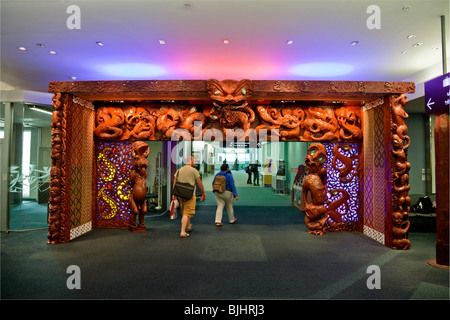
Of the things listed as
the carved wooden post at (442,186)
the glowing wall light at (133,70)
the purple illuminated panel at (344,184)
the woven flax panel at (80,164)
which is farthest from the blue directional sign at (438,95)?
the woven flax panel at (80,164)

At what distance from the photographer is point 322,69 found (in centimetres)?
561

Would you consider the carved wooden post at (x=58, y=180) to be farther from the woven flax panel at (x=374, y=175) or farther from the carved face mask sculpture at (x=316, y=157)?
the woven flax panel at (x=374, y=175)

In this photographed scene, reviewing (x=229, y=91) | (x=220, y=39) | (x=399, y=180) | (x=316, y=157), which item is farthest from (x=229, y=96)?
(x=399, y=180)

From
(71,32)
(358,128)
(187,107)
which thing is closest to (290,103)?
(358,128)

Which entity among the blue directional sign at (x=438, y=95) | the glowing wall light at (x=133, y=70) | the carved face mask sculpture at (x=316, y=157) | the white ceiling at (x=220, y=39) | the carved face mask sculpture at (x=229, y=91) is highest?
the glowing wall light at (x=133, y=70)

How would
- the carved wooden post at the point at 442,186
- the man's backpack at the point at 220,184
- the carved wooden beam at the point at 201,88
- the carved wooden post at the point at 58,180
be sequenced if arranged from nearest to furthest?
the carved wooden post at the point at 442,186, the carved wooden post at the point at 58,180, the carved wooden beam at the point at 201,88, the man's backpack at the point at 220,184

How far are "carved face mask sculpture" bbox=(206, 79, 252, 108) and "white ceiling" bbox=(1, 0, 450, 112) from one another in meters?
0.59

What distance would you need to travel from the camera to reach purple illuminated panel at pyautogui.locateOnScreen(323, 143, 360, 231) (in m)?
5.43

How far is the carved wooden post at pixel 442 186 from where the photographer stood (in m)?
3.65

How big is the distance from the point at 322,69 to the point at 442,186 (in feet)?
10.7

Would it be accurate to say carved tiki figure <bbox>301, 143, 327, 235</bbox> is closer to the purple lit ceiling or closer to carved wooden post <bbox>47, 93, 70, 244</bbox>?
the purple lit ceiling

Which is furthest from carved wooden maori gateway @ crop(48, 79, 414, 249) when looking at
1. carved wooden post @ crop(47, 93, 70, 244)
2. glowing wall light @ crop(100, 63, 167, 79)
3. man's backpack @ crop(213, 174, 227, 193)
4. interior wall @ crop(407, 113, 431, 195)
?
interior wall @ crop(407, 113, 431, 195)

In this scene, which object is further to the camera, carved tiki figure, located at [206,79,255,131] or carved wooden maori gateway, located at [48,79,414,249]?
carved tiki figure, located at [206,79,255,131]

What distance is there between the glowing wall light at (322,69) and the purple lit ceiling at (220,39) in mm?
22
